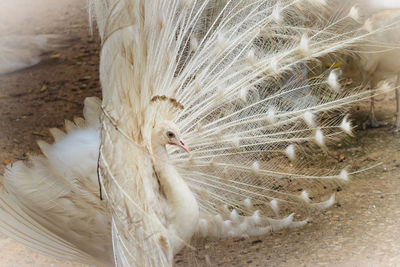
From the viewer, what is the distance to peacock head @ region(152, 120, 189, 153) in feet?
6.06

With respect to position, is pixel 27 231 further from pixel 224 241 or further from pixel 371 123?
pixel 371 123

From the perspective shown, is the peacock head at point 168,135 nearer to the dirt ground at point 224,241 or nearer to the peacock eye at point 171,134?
the peacock eye at point 171,134

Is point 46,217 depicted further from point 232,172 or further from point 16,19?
point 16,19

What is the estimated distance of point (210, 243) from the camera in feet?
7.33

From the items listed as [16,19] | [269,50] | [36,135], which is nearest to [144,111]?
[269,50]

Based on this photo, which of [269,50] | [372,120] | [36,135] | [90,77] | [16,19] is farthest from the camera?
[16,19]

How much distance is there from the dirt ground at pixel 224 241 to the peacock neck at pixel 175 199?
0.75ft

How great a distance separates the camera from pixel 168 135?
1855 mm

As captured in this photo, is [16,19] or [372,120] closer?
[372,120]

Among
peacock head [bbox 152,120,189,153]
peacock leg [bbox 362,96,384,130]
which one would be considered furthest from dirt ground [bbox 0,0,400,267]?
peacock head [bbox 152,120,189,153]

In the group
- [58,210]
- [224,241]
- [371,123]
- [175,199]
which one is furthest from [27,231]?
[371,123]

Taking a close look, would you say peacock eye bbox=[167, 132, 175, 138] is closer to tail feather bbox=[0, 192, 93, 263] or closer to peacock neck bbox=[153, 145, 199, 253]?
peacock neck bbox=[153, 145, 199, 253]

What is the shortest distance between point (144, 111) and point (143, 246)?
48 cm

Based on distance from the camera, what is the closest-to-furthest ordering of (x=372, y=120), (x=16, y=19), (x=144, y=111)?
1. (x=144, y=111)
2. (x=372, y=120)
3. (x=16, y=19)
